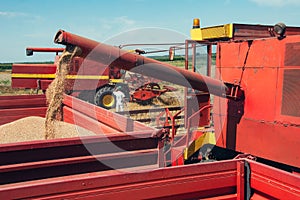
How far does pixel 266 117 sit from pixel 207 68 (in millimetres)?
1543

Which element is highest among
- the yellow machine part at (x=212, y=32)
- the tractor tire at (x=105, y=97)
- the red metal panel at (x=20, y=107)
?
the yellow machine part at (x=212, y=32)

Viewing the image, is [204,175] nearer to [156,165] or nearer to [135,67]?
[156,165]

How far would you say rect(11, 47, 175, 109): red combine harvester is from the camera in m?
11.0

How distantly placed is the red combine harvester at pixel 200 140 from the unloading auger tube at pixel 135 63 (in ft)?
0.03

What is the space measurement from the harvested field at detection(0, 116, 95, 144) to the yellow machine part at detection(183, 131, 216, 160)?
5.60 ft

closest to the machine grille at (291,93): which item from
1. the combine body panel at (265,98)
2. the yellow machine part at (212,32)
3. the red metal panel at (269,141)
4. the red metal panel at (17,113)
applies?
the combine body panel at (265,98)

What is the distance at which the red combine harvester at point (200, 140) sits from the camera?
195cm

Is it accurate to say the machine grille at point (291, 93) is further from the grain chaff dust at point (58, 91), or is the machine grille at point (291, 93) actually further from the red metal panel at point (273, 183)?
Result: the grain chaff dust at point (58, 91)

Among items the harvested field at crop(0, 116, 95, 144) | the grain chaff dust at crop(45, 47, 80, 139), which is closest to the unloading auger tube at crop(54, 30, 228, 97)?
the grain chaff dust at crop(45, 47, 80, 139)

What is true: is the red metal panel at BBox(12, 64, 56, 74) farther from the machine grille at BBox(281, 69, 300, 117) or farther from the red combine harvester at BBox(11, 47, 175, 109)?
the machine grille at BBox(281, 69, 300, 117)

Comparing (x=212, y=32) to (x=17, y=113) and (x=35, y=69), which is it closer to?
(x=17, y=113)

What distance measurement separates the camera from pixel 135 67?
338 centimetres

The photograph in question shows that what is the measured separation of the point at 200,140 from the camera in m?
5.05

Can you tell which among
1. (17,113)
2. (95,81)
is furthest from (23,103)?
(95,81)
